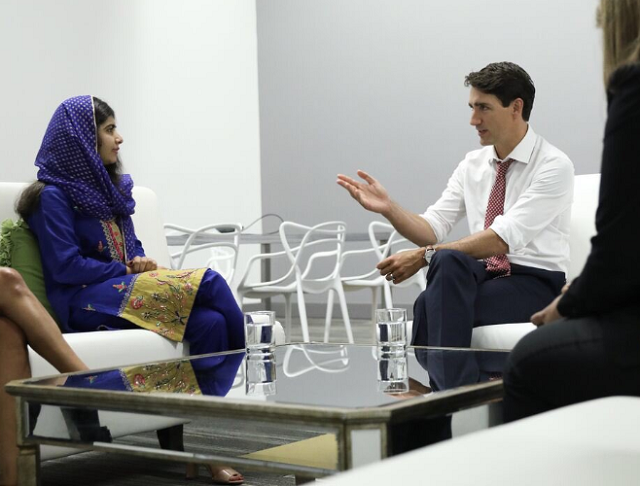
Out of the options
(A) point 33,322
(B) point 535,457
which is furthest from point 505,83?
(B) point 535,457

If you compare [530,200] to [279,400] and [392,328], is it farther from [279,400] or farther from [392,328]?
[279,400]

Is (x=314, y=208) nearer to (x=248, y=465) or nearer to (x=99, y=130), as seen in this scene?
(x=99, y=130)

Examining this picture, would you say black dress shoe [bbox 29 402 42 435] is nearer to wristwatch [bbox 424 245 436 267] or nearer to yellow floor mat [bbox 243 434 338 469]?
yellow floor mat [bbox 243 434 338 469]

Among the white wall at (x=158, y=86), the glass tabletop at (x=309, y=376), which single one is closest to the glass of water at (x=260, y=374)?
the glass tabletop at (x=309, y=376)

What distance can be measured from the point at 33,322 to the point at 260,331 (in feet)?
1.94

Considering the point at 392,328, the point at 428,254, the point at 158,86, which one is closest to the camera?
the point at 392,328

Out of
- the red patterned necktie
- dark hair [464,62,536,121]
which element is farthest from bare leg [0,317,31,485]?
dark hair [464,62,536,121]

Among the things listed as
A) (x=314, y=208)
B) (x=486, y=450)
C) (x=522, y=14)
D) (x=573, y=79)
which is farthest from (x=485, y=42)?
(x=486, y=450)

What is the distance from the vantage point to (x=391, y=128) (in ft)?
26.7

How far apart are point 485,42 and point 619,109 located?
6676 millimetres

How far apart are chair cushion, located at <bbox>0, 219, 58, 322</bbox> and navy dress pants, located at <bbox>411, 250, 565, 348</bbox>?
3.92 ft

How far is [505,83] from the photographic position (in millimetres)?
3115

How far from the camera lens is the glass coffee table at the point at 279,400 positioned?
1.41 meters

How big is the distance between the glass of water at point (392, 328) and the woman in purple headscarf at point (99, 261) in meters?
0.85
